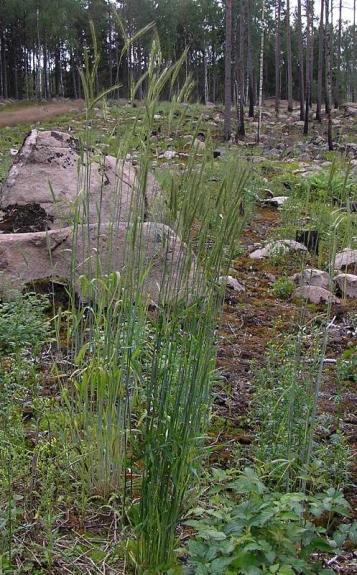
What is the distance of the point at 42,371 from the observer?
10.5 ft

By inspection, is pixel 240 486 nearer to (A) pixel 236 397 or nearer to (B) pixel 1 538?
(B) pixel 1 538

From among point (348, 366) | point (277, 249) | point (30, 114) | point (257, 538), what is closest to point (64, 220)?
point (348, 366)

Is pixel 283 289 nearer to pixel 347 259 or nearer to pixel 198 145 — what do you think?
pixel 347 259

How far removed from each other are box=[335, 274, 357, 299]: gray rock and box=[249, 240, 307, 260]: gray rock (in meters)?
0.80

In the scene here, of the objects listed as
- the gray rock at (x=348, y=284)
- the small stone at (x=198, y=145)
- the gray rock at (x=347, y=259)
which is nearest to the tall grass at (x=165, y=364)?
the small stone at (x=198, y=145)

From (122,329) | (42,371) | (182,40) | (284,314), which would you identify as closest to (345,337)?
(284,314)

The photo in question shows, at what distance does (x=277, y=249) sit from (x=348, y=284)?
3.07 feet

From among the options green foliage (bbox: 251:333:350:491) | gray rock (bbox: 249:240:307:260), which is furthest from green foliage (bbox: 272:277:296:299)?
green foliage (bbox: 251:333:350:491)

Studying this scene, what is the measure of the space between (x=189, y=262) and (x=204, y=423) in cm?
74

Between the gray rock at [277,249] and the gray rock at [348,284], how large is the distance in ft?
2.62

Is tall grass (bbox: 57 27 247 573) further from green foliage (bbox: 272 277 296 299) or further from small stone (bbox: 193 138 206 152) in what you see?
green foliage (bbox: 272 277 296 299)

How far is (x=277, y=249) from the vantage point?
18.4 feet

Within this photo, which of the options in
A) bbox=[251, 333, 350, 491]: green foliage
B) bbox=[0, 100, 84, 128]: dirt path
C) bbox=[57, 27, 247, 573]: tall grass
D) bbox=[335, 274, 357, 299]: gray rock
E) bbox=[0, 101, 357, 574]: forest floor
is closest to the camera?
bbox=[57, 27, 247, 573]: tall grass

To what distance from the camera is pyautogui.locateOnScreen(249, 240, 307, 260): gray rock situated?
5.61 meters
